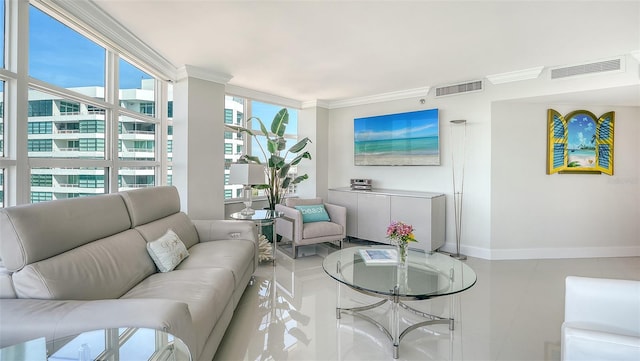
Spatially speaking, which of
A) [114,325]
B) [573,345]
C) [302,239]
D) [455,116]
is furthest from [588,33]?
[114,325]

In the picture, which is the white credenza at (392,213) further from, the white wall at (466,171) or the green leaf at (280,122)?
the green leaf at (280,122)

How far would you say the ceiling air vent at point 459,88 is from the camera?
4059 millimetres

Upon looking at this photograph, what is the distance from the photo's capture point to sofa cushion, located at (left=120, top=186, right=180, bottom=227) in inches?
94.9

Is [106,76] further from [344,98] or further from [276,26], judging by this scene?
[344,98]

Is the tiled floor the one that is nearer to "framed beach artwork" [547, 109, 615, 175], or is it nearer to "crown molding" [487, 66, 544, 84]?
"framed beach artwork" [547, 109, 615, 175]

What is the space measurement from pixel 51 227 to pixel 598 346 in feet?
8.93

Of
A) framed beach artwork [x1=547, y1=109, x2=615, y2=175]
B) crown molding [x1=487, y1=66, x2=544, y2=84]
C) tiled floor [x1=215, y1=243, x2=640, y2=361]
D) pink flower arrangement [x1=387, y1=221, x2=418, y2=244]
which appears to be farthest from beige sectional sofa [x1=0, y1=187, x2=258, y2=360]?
framed beach artwork [x1=547, y1=109, x2=615, y2=175]

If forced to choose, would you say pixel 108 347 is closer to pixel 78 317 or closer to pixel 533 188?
pixel 78 317

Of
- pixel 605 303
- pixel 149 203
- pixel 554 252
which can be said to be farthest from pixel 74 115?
pixel 554 252

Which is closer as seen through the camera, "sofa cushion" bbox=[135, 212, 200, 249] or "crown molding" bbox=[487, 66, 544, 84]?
"sofa cushion" bbox=[135, 212, 200, 249]

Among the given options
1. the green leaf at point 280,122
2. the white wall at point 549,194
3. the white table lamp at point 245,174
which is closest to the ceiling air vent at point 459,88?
the white wall at point 549,194

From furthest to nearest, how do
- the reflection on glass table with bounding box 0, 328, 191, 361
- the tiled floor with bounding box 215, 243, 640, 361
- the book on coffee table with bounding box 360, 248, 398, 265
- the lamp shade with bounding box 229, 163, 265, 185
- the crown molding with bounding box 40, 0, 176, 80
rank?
1. the lamp shade with bounding box 229, 163, 265, 185
2. the book on coffee table with bounding box 360, 248, 398, 265
3. the crown molding with bounding box 40, 0, 176, 80
4. the tiled floor with bounding box 215, 243, 640, 361
5. the reflection on glass table with bounding box 0, 328, 191, 361

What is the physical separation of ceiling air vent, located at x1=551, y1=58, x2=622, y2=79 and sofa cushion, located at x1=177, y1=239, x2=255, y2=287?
4.01 metres

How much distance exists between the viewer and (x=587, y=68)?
3.35 m
